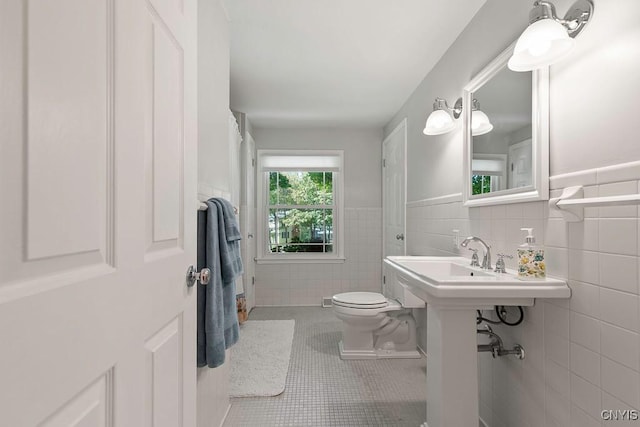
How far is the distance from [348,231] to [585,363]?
10.9ft

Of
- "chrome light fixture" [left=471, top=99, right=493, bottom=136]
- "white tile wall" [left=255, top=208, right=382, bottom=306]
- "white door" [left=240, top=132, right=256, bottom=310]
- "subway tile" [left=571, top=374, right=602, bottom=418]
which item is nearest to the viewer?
"subway tile" [left=571, top=374, right=602, bottom=418]

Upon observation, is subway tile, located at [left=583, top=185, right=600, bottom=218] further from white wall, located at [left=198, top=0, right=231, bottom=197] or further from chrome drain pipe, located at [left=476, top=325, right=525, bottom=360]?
white wall, located at [left=198, top=0, right=231, bottom=197]

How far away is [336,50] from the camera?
93.0 inches

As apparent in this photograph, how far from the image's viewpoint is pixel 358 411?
1.93 m

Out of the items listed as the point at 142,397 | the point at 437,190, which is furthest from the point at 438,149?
the point at 142,397

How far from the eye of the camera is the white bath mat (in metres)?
2.19

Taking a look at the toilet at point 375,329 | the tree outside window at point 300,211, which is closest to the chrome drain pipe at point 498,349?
the toilet at point 375,329

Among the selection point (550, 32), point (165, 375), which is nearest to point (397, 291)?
point (550, 32)

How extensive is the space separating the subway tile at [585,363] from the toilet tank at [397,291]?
3.47 ft

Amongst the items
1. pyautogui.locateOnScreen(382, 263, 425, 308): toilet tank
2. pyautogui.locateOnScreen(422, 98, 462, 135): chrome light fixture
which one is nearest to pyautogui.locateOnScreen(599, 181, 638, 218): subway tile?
pyautogui.locateOnScreen(422, 98, 462, 135): chrome light fixture

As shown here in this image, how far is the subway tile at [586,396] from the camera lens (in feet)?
3.55

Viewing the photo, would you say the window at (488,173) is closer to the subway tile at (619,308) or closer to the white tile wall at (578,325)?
the white tile wall at (578,325)

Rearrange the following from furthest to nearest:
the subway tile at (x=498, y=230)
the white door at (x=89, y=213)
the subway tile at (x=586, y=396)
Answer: the subway tile at (x=498, y=230) < the subway tile at (x=586, y=396) < the white door at (x=89, y=213)

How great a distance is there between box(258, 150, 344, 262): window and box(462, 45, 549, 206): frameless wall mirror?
2518 millimetres
